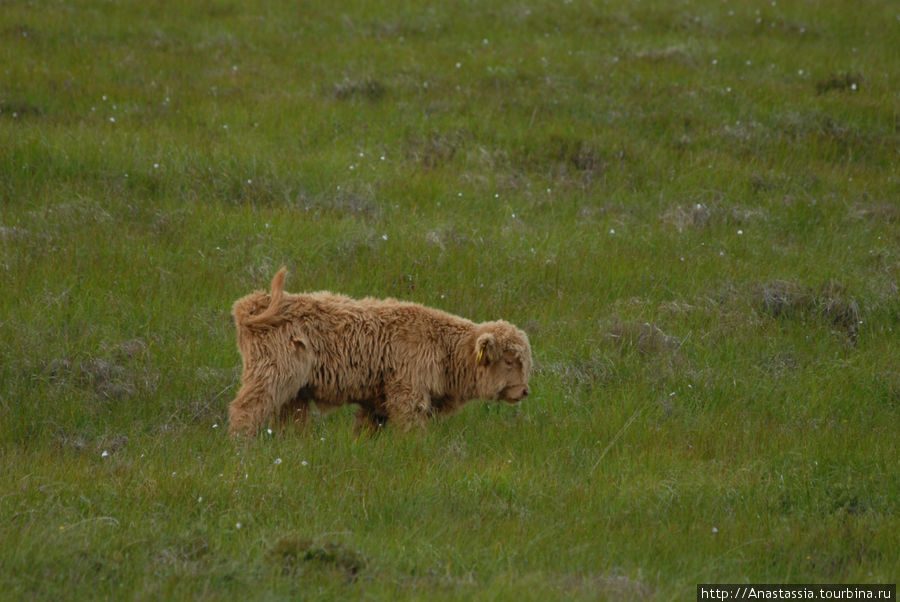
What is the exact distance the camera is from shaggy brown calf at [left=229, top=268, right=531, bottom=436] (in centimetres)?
813

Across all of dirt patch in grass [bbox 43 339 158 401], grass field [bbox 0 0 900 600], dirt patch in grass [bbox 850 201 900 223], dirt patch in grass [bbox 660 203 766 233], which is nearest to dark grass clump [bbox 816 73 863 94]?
grass field [bbox 0 0 900 600]

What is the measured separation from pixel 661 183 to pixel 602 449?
6.77 metres

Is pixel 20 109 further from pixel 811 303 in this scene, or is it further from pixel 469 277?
pixel 811 303

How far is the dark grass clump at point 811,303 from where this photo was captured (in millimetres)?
11555

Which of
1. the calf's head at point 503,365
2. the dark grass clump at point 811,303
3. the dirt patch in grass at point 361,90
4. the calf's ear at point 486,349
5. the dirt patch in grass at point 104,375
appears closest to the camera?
the calf's ear at point 486,349

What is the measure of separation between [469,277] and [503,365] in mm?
2930

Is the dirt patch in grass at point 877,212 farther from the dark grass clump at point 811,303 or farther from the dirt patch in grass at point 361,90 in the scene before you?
the dirt patch in grass at point 361,90

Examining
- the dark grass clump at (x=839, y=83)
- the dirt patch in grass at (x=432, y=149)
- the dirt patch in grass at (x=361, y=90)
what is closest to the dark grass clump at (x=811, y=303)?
the dirt patch in grass at (x=432, y=149)

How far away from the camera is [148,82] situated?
617 inches

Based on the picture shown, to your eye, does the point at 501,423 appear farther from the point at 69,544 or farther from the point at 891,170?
the point at 891,170

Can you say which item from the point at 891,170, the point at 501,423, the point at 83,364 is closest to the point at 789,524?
the point at 501,423

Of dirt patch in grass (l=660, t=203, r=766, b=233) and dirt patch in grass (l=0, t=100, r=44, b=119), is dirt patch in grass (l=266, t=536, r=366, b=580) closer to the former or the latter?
dirt patch in grass (l=660, t=203, r=766, b=233)

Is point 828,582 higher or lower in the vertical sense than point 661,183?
lower

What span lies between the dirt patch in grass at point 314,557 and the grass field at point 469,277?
3 cm
